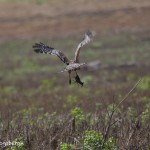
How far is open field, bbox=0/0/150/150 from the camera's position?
21.7 feet

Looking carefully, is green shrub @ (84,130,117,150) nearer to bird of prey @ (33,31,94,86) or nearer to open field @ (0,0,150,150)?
open field @ (0,0,150,150)

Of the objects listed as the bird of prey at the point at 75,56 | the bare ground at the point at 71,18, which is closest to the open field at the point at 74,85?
the bare ground at the point at 71,18

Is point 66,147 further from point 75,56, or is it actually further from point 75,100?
point 75,100

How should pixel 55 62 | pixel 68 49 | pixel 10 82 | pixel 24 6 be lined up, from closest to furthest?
pixel 10 82
pixel 55 62
pixel 68 49
pixel 24 6

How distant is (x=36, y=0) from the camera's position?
4241cm

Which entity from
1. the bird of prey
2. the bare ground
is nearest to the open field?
the bare ground

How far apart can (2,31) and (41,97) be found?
20794 mm

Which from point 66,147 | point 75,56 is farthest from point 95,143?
point 75,56

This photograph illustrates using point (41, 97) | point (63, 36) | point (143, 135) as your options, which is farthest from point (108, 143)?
point (63, 36)

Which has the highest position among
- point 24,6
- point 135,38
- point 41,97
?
point 24,6

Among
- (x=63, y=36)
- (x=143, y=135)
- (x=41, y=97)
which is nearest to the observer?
(x=143, y=135)

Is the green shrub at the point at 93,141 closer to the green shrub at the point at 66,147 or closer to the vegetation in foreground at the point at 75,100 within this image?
the vegetation in foreground at the point at 75,100

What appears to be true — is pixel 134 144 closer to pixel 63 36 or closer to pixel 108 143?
pixel 108 143

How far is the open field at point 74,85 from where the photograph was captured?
6.62 meters
